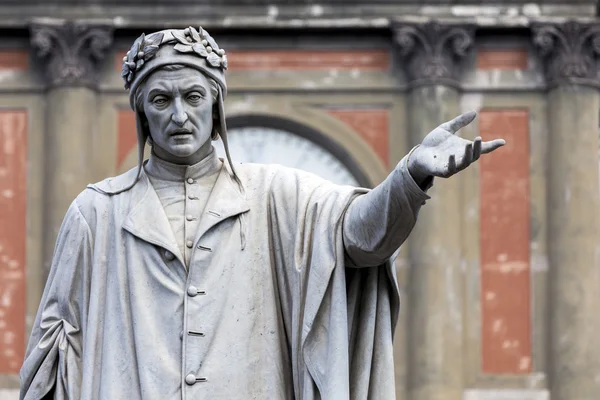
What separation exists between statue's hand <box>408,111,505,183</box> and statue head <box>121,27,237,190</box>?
25.6 inches

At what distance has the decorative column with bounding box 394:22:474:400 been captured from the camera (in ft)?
78.9

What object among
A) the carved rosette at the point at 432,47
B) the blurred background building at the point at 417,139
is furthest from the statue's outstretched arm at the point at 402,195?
the carved rosette at the point at 432,47

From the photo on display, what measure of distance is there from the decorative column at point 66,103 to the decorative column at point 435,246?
2913 millimetres

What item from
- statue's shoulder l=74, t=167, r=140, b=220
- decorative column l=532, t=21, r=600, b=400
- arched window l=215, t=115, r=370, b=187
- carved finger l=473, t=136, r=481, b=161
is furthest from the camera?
arched window l=215, t=115, r=370, b=187

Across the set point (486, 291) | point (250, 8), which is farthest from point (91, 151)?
point (486, 291)

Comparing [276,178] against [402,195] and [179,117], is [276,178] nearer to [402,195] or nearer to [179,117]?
[179,117]

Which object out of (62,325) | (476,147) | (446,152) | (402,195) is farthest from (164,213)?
(476,147)

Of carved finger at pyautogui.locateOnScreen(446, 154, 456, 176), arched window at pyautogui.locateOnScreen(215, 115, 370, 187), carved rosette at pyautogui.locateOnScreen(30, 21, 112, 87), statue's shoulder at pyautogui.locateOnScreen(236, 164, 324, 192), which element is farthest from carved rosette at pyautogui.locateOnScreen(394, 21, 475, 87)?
carved finger at pyautogui.locateOnScreen(446, 154, 456, 176)

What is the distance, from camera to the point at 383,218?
6711 millimetres

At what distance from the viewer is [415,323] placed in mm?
24094

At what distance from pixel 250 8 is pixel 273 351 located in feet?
58.2

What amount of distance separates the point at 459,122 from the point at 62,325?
1.22 metres

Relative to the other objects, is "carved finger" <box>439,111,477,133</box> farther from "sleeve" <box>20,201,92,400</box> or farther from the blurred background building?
the blurred background building

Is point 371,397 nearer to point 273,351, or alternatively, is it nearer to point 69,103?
point 273,351
